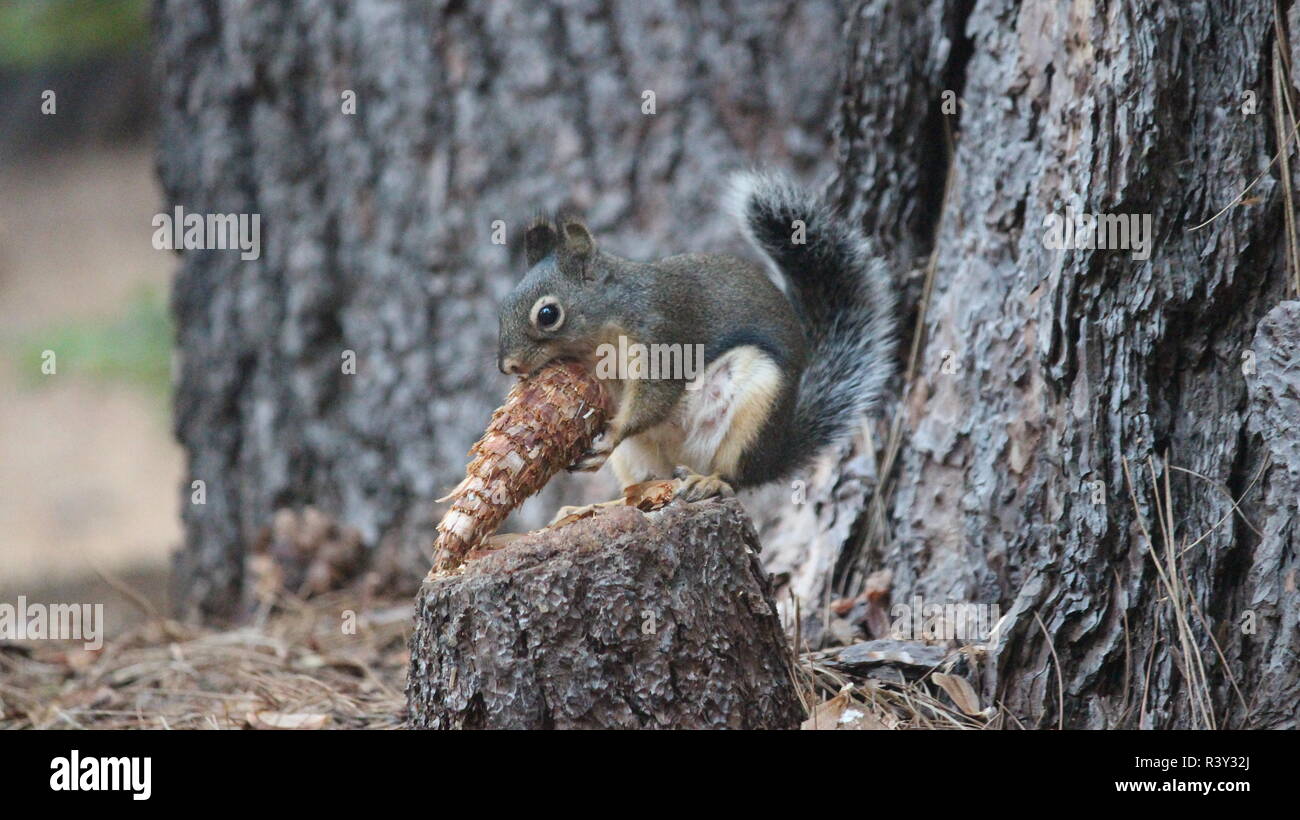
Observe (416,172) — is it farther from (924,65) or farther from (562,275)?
(924,65)

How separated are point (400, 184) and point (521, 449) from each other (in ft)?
5.02

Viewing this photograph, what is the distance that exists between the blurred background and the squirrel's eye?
1359 mm

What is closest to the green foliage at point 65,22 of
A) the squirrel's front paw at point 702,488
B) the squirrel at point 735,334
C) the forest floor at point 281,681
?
the forest floor at point 281,681

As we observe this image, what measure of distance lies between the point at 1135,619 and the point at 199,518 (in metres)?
2.72

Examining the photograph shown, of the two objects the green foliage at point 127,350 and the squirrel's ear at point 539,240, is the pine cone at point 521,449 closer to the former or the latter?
the squirrel's ear at point 539,240

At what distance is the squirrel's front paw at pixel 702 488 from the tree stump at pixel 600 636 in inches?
14.0

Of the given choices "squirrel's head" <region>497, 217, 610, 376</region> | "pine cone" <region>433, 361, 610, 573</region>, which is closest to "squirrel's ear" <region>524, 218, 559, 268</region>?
"squirrel's head" <region>497, 217, 610, 376</region>

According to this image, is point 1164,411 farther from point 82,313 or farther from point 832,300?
point 82,313

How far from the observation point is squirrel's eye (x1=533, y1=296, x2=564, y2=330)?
240 centimetres

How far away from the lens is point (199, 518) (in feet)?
12.0

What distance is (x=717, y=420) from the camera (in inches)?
95.8

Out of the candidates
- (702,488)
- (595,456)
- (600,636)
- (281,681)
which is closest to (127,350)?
(281,681)

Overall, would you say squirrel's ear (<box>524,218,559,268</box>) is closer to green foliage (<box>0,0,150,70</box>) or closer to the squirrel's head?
the squirrel's head

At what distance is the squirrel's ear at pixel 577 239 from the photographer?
2502mm
